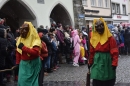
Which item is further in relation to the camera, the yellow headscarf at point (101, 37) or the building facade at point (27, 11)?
the building facade at point (27, 11)

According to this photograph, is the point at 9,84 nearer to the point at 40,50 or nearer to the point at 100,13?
the point at 40,50

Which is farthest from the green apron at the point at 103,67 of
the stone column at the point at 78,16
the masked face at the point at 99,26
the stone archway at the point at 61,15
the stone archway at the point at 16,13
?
the stone column at the point at 78,16

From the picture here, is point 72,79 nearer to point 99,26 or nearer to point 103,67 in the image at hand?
point 103,67

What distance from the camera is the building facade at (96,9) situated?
2606cm

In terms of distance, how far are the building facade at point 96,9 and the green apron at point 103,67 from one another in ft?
67.0

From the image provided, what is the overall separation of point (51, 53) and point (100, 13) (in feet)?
65.4

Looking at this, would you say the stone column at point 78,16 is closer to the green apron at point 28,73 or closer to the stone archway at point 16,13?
the stone archway at point 16,13

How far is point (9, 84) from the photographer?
812 centimetres

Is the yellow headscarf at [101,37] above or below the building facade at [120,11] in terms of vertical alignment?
below

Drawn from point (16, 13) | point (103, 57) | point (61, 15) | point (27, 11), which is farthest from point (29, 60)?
point (61, 15)

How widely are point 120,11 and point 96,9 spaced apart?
783 cm

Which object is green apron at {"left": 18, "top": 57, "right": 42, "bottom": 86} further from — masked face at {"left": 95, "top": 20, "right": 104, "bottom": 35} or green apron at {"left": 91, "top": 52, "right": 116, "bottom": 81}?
masked face at {"left": 95, "top": 20, "right": 104, "bottom": 35}

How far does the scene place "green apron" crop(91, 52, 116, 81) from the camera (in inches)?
209

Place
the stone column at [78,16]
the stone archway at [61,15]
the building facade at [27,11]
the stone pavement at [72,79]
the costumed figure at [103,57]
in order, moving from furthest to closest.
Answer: the stone column at [78,16] → the stone archway at [61,15] → the building facade at [27,11] → the stone pavement at [72,79] → the costumed figure at [103,57]
